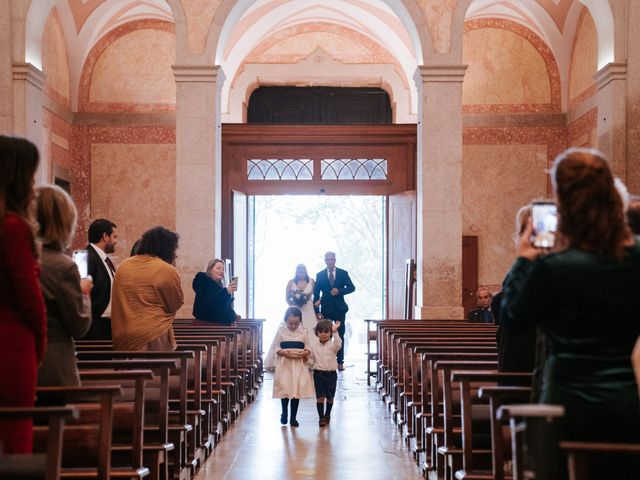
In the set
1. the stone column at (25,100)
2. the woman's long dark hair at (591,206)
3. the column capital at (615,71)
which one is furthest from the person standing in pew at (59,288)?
the column capital at (615,71)

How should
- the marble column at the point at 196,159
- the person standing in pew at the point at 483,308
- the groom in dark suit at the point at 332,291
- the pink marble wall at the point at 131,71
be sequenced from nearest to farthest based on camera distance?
the person standing in pew at the point at 483,308 → the marble column at the point at 196,159 → the groom in dark suit at the point at 332,291 → the pink marble wall at the point at 131,71

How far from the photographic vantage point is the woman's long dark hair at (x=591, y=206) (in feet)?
9.64

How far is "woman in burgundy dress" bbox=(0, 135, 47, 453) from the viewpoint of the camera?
10.9 ft

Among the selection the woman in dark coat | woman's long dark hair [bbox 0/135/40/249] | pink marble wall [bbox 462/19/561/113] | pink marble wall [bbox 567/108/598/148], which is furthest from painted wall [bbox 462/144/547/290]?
woman's long dark hair [bbox 0/135/40/249]

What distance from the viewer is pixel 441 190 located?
12.9 meters

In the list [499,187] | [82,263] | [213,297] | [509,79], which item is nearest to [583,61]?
[509,79]

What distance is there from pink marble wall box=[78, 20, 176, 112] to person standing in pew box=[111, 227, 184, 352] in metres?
11.2

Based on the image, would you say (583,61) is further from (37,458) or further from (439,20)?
(37,458)

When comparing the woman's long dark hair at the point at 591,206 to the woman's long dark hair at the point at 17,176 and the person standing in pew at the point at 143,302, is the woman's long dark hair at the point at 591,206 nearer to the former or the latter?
the woman's long dark hair at the point at 17,176

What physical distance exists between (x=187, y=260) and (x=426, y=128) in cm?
366

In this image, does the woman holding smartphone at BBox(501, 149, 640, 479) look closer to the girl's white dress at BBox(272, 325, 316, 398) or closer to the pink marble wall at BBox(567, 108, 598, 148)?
the girl's white dress at BBox(272, 325, 316, 398)

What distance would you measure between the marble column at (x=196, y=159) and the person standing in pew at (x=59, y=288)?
8.84 m

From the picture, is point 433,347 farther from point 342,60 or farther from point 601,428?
point 342,60

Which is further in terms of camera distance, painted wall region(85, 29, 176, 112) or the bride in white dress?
painted wall region(85, 29, 176, 112)
